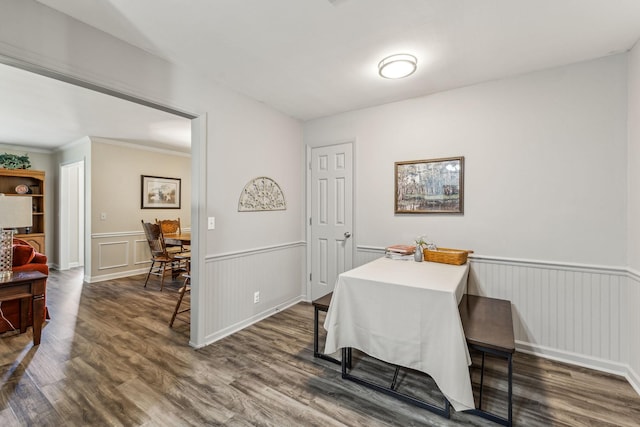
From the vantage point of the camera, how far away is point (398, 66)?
2.29m

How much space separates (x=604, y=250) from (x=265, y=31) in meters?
3.12

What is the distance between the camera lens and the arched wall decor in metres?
3.04

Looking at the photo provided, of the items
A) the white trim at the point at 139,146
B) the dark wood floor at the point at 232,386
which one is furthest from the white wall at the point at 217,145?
the white trim at the point at 139,146

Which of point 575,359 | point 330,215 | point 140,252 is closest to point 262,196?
point 330,215

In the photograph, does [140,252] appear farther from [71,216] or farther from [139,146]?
[139,146]

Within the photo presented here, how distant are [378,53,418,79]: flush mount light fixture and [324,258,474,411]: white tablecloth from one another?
166cm

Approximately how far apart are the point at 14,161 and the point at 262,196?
537 centimetres

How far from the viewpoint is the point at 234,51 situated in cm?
221

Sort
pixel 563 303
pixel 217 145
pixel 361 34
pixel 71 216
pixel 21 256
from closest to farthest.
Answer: pixel 361 34 < pixel 563 303 < pixel 217 145 < pixel 21 256 < pixel 71 216

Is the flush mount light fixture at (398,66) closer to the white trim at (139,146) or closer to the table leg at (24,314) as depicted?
the table leg at (24,314)

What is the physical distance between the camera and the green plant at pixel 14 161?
5.05 m

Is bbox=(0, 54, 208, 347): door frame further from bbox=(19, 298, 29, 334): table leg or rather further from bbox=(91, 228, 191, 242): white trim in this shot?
bbox=(91, 228, 191, 242): white trim

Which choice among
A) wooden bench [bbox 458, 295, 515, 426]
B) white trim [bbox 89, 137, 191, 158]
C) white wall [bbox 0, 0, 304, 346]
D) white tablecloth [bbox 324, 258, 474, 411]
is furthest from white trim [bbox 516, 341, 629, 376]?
white trim [bbox 89, 137, 191, 158]

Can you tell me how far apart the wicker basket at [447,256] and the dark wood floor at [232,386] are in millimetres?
858
